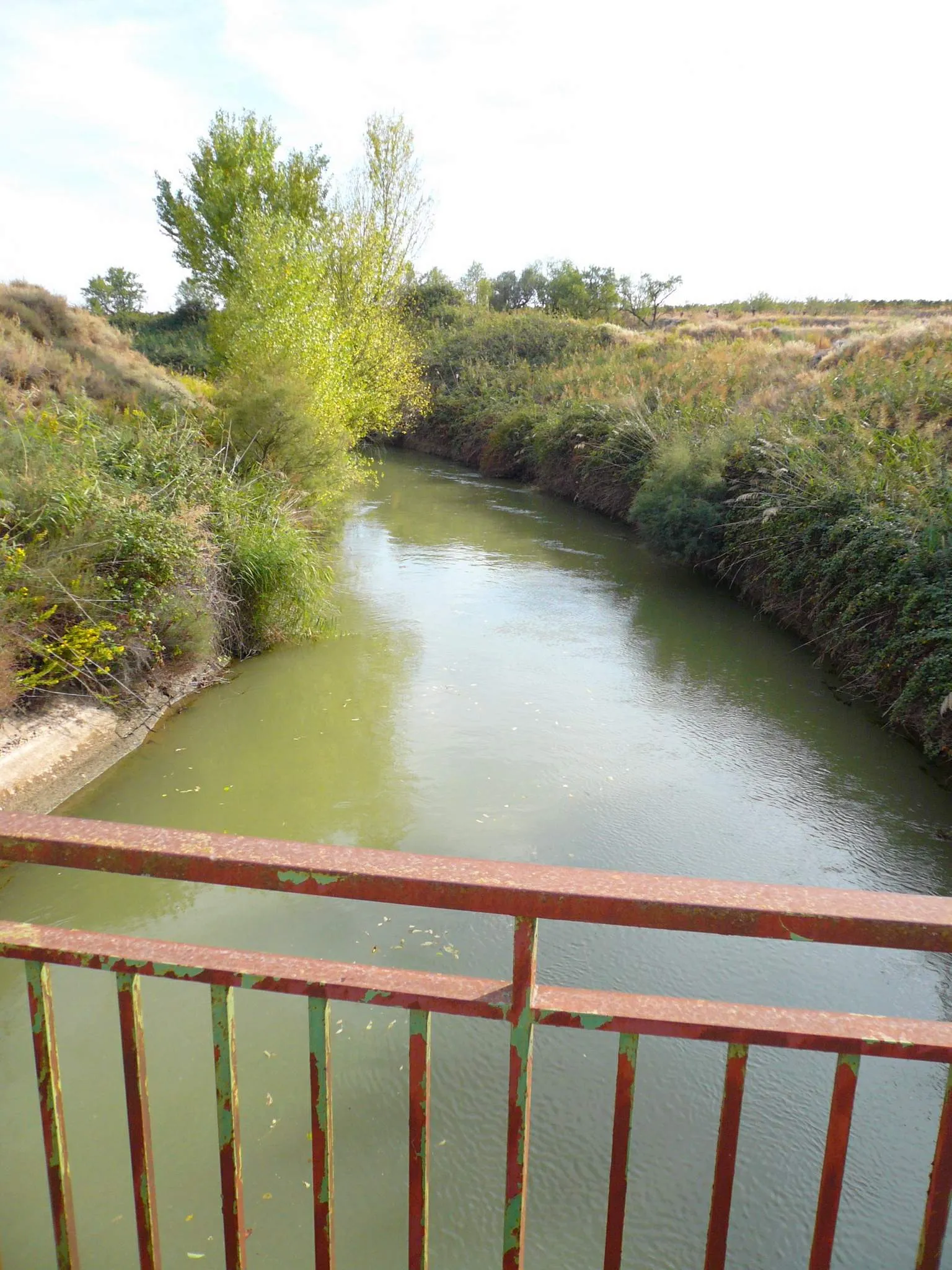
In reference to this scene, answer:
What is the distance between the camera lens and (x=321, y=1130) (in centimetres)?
139

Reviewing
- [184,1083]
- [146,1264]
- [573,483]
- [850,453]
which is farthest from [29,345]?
[146,1264]

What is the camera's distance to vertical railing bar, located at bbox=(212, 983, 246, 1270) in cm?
133

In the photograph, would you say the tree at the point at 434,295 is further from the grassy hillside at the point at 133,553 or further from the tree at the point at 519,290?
the grassy hillside at the point at 133,553

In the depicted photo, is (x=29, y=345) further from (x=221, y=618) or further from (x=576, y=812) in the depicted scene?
(x=576, y=812)

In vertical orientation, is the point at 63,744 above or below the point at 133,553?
below

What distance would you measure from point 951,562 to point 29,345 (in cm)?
1352

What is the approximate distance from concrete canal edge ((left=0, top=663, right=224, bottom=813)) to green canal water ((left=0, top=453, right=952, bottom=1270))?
0.20 meters

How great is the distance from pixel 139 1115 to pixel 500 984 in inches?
27.6

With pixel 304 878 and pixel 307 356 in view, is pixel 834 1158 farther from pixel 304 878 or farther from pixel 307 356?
pixel 307 356

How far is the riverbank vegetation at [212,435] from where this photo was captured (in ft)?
21.0

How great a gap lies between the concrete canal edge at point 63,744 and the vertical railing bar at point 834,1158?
5093 millimetres

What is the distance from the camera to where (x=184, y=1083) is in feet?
11.7

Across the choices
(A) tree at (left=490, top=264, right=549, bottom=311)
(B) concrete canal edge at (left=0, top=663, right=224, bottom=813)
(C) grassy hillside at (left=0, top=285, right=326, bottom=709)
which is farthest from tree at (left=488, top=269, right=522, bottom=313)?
(B) concrete canal edge at (left=0, top=663, right=224, bottom=813)

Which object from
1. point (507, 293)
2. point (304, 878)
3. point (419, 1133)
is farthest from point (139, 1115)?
point (507, 293)
